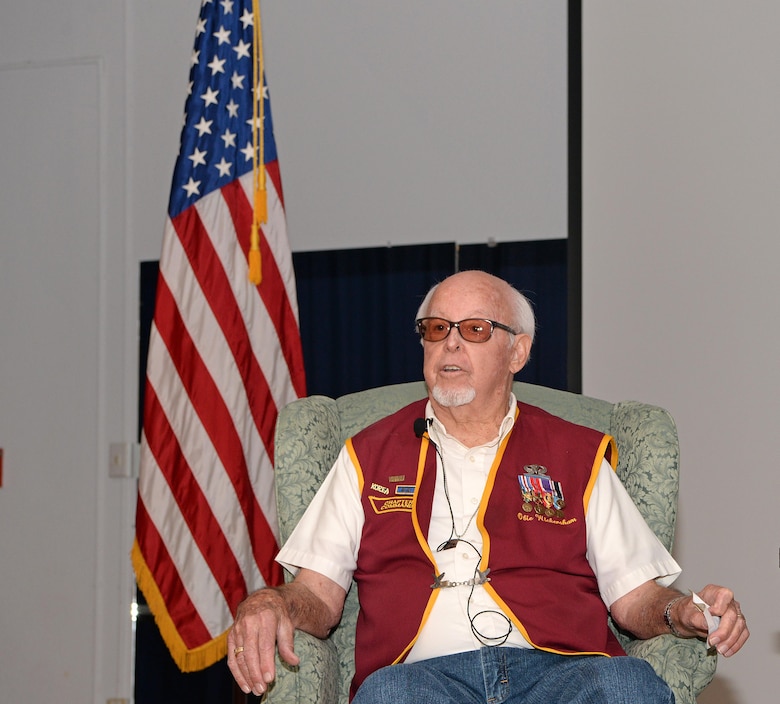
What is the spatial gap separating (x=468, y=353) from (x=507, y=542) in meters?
0.47

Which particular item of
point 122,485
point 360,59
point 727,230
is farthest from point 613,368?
point 122,485

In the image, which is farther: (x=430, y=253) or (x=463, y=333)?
(x=430, y=253)

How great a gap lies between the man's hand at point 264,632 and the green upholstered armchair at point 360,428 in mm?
63

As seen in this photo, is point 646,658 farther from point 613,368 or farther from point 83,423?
point 83,423

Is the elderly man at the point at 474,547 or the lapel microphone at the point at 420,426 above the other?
the lapel microphone at the point at 420,426

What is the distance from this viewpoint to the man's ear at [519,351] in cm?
247

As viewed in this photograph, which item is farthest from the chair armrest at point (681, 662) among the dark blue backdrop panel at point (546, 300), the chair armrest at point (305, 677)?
the dark blue backdrop panel at point (546, 300)

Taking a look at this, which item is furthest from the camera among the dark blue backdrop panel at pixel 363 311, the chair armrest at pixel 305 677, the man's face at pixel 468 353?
the dark blue backdrop panel at pixel 363 311

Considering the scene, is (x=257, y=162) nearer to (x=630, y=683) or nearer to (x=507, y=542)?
(x=507, y=542)

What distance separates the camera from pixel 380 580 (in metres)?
2.18

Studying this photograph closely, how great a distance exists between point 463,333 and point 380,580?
2.03 feet

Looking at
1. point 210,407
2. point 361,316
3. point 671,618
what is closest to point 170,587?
point 210,407

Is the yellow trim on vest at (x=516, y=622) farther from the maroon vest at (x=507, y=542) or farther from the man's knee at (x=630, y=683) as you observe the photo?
the man's knee at (x=630, y=683)

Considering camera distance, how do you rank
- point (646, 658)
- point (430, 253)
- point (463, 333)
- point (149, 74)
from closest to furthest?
point (646, 658) < point (463, 333) < point (430, 253) < point (149, 74)
